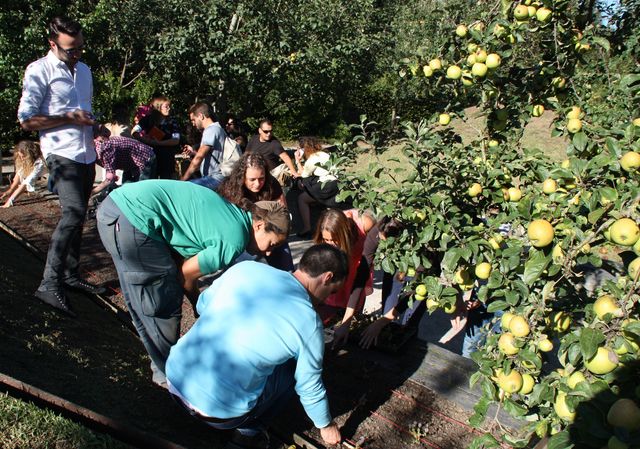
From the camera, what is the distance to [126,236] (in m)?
2.82

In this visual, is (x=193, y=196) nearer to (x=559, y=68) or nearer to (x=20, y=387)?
(x=20, y=387)

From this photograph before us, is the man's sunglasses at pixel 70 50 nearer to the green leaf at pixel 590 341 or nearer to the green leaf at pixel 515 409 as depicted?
the green leaf at pixel 515 409

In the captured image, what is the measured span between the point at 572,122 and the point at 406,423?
5.91 feet

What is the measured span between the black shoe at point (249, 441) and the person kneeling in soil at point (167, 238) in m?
0.67

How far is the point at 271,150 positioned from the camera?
23.0 feet

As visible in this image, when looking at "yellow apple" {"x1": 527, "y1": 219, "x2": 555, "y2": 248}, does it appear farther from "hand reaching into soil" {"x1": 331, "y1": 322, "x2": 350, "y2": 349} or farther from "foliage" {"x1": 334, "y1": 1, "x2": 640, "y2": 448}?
"hand reaching into soil" {"x1": 331, "y1": 322, "x2": 350, "y2": 349}

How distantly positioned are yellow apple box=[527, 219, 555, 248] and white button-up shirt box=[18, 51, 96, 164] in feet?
9.82

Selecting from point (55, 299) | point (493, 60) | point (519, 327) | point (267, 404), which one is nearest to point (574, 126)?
point (493, 60)

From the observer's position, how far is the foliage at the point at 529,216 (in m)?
1.63

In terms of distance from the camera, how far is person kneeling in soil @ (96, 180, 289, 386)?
2.83 metres

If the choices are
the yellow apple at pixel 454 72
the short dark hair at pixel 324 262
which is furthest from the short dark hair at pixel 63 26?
the yellow apple at pixel 454 72

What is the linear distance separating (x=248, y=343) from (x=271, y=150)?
195 inches

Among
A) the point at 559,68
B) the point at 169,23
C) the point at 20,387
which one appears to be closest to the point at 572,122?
the point at 559,68

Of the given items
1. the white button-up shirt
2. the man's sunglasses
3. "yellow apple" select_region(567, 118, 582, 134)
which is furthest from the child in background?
"yellow apple" select_region(567, 118, 582, 134)
